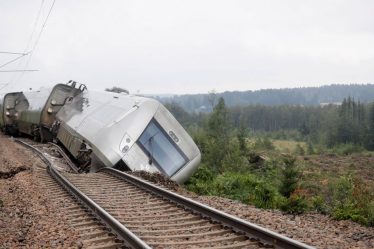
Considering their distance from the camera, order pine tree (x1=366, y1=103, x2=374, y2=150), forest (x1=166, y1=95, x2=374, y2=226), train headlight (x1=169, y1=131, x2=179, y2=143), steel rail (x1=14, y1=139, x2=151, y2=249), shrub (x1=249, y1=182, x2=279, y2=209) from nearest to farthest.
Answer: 1. steel rail (x1=14, y1=139, x2=151, y2=249)
2. shrub (x1=249, y1=182, x2=279, y2=209)
3. forest (x1=166, y1=95, x2=374, y2=226)
4. train headlight (x1=169, y1=131, x2=179, y2=143)
5. pine tree (x1=366, y1=103, x2=374, y2=150)

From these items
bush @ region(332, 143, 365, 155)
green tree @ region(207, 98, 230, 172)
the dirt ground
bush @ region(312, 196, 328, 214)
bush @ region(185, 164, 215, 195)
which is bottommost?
bush @ region(332, 143, 365, 155)

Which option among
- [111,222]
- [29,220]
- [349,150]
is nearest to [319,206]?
[111,222]

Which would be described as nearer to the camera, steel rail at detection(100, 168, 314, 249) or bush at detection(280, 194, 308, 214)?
→ steel rail at detection(100, 168, 314, 249)

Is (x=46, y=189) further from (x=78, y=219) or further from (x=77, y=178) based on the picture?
(x=78, y=219)

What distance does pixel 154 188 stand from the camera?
10.8 m

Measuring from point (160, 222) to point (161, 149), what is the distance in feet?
24.8

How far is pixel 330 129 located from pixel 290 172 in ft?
389

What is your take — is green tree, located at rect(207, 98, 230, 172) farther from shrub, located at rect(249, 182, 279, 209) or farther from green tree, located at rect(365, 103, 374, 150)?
green tree, located at rect(365, 103, 374, 150)

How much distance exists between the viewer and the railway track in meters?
6.32

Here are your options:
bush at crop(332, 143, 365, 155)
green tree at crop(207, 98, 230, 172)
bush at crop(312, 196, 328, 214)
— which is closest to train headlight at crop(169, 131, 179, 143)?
bush at crop(312, 196, 328, 214)

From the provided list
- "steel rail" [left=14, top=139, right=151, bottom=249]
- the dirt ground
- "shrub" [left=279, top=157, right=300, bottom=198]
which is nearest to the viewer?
"steel rail" [left=14, top=139, right=151, bottom=249]

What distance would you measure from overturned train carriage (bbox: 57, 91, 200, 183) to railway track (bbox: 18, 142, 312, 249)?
323 centimetres

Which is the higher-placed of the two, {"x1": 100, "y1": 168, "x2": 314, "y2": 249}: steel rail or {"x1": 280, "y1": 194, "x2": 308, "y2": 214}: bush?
{"x1": 100, "y1": 168, "x2": 314, "y2": 249}: steel rail

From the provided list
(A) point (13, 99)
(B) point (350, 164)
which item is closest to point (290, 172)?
(A) point (13, 99)
